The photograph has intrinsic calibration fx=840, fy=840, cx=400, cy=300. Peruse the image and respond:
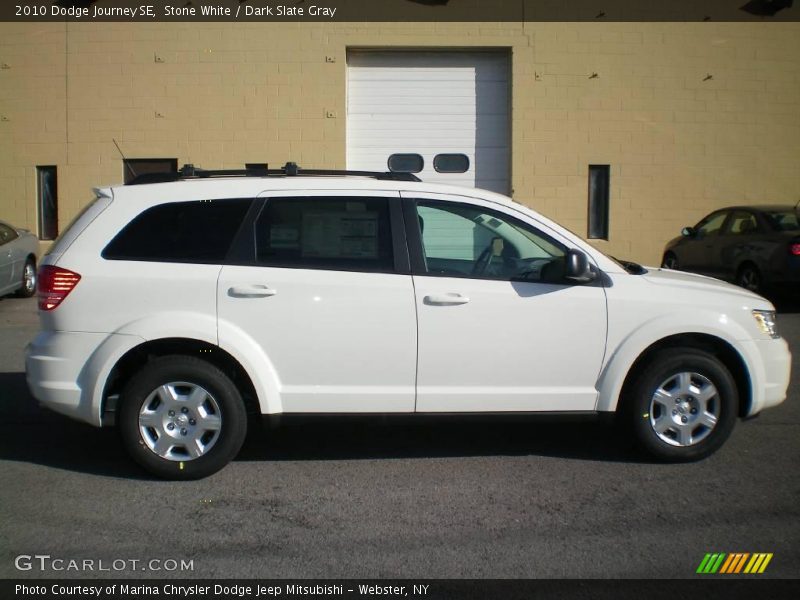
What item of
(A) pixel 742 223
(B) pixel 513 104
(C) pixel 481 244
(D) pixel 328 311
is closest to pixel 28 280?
(B) pixel 513 104

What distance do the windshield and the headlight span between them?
7561mm

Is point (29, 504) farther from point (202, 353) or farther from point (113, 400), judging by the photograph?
point (202, 353)

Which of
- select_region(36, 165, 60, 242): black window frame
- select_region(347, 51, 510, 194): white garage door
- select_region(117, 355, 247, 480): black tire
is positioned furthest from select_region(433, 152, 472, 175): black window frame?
select_region(117, 355, 247, 480): black tire

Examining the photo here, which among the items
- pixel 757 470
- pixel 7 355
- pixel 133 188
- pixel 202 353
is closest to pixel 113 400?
pixel 202 353

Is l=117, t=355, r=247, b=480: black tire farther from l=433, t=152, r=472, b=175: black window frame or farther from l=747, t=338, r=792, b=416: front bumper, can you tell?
l=433, t=152, r=472, b=175: black window frame

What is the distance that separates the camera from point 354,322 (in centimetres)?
519

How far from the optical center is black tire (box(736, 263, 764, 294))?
40.8 ft

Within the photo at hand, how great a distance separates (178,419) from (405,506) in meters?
1.51

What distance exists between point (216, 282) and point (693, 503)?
3127mm

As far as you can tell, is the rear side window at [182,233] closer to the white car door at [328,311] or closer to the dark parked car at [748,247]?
the white car door at [328,311]

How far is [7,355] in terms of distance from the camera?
931 centimetres

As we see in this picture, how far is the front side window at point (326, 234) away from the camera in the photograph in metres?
5.29

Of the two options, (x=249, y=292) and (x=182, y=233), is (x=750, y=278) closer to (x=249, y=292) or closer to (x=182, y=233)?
(x=249, y=292)

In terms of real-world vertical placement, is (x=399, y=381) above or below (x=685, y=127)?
below
